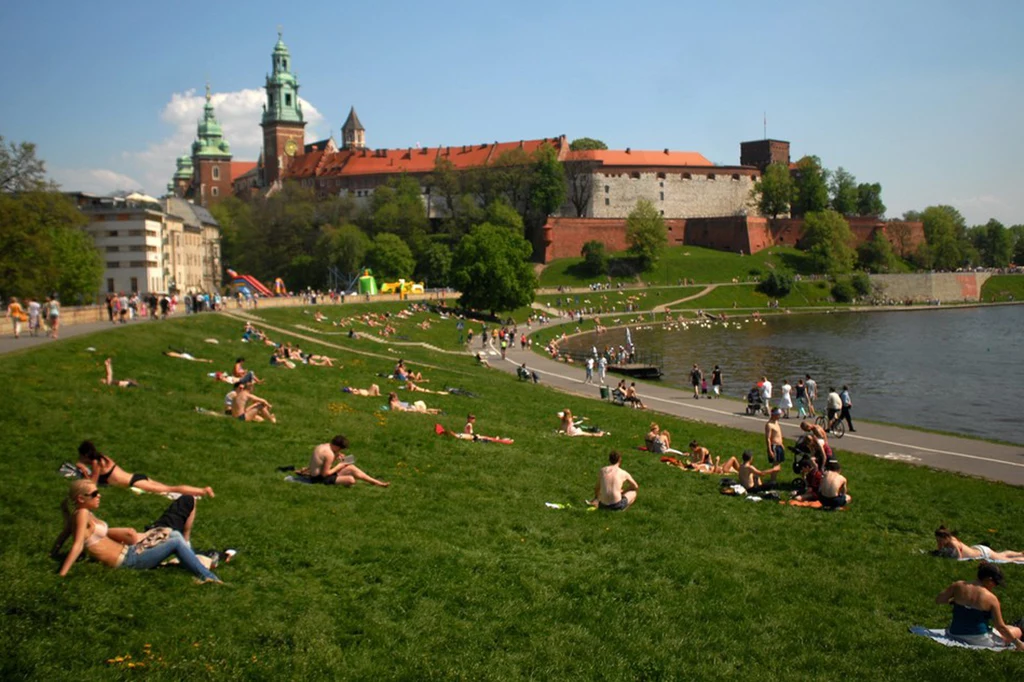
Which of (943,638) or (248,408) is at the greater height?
(248,408)

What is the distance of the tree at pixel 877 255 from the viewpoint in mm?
107750

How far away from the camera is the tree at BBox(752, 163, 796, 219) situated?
11331cm

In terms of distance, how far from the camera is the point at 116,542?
28.9 feet

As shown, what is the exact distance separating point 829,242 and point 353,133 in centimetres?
7309

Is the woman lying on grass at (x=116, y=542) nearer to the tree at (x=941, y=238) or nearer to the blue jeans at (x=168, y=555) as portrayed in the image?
the blue jeans at (x=168, y=555)

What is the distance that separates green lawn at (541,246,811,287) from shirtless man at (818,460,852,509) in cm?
8111

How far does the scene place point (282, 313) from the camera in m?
49.6

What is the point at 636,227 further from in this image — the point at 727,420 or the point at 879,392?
the point at 727,420

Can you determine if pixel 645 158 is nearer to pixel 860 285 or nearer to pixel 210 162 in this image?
pixel 860 285

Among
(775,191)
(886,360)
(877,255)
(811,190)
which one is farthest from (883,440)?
(811,190)

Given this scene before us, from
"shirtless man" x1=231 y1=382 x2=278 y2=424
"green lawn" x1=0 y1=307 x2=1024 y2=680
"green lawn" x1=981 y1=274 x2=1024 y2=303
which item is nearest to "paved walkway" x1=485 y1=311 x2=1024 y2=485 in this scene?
"green lawn" x1=0 y1=307 x2=1024 y2=680

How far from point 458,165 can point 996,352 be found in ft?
262

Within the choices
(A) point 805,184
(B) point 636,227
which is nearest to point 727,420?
(B) point 636,227

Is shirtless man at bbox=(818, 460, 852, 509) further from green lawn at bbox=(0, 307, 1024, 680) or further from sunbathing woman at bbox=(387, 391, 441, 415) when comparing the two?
sunbathing woman at bbox=(387, 391, 441, 415)
